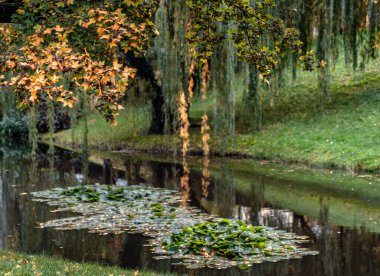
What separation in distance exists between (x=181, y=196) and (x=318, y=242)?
262 inches

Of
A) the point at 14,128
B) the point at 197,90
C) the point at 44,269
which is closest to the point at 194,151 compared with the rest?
the point at 197,90

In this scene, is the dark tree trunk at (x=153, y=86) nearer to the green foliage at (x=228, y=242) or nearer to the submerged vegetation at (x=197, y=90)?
the submerged vegetation at (x=197, y=90)

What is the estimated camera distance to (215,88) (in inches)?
956

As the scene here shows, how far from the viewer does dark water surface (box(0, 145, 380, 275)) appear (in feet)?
36.5

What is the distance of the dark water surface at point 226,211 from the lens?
11133 millimetres

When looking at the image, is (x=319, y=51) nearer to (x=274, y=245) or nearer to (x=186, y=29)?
(x=186, y=29)

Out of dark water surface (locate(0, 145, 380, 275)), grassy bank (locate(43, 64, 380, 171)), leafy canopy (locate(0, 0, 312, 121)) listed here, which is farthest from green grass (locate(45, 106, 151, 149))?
leafy canopy (locate(0, 0, 312, 121))

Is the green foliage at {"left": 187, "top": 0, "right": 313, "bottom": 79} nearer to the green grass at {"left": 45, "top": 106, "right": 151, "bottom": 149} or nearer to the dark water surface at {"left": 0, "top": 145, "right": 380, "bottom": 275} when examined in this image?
the dark water surface at {"left": 0, "top": 145, "right": 380, "bottom": 275}

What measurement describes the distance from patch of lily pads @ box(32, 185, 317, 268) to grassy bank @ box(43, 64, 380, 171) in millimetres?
6851

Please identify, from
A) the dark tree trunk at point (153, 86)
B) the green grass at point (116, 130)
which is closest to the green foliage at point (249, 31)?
the dark tree trunk at point (153, 86)

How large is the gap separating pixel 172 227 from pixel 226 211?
2.74 m

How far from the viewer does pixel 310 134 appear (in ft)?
84.0

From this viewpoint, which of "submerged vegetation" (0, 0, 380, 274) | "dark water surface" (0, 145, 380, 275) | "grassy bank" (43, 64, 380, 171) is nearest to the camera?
"submerged vegetation" (0, 0, 380, 274)

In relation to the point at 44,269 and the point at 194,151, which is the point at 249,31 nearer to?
the point at 44,269
